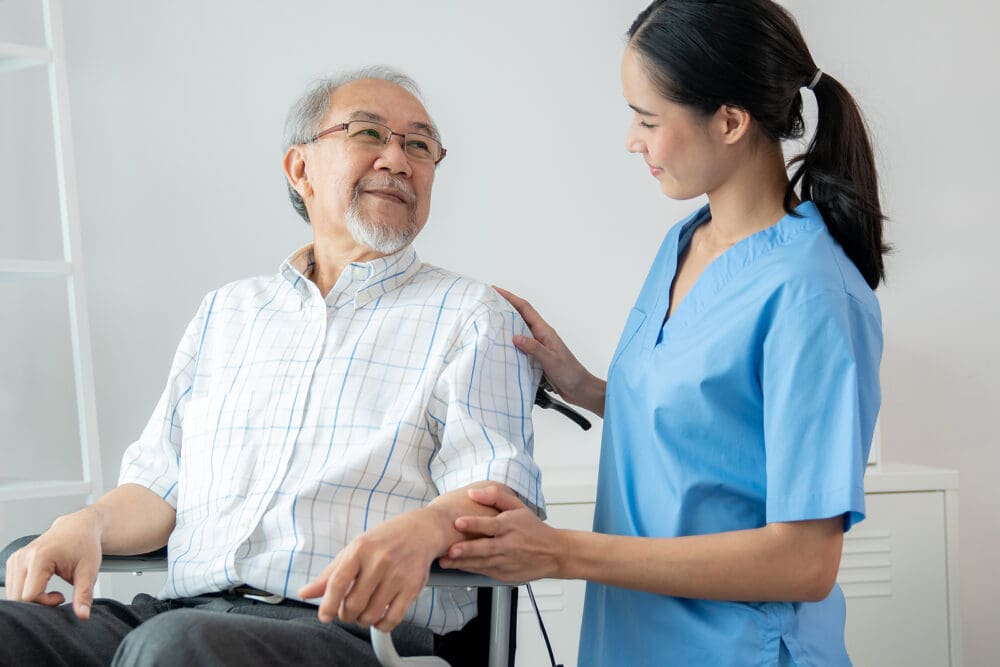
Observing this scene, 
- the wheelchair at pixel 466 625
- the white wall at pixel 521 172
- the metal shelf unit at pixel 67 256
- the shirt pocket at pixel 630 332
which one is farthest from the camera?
the white wall at pixel 521 172

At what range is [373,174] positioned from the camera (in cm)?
170

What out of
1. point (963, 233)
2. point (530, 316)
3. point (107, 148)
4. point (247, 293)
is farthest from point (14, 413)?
point (963, 233)

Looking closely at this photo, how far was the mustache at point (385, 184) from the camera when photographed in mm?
1695

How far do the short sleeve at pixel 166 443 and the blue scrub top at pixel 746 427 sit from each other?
687mm

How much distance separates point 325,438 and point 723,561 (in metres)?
0.59

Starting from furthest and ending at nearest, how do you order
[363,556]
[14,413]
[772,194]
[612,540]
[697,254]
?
1. [14,413]
2. [697,254]
3. [772,194]
4. [612,540]
5. [363,556]

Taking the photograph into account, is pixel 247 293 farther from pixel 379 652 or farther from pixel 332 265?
pixel 379 652

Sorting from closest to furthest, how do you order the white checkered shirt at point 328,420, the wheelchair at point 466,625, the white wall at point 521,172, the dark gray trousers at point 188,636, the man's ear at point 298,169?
the dark gray trousers at point 188,636 → the wheelchair at point 466,625 → the white checkered shirt at point 328,420 → the man's ear at point 298,169 → the white wall at point 521,172

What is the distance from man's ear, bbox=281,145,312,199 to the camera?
5.92 feet

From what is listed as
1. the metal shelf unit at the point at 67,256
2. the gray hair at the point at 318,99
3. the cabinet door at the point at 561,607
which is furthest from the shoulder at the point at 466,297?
the metal shelf unit at the point at 67,256

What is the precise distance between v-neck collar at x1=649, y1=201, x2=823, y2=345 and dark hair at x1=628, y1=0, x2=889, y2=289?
27 mm

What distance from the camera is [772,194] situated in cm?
144

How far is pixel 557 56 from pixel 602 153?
274 mm

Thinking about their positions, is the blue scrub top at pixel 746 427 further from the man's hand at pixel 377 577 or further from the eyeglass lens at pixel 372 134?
the eyeglass lens at pixel 372 134
